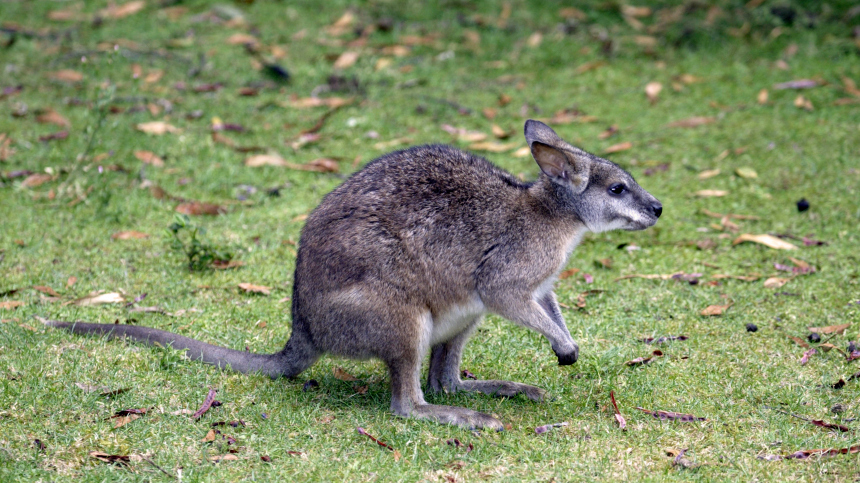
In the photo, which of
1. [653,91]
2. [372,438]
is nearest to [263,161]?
[653,91]

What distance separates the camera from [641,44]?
9117mm

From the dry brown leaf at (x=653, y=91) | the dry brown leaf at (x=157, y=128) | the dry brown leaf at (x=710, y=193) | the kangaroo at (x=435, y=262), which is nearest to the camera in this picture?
the kangaroo at (x=435, y=262)

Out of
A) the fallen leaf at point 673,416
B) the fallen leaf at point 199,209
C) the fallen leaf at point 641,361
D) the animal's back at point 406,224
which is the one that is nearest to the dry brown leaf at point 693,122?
the fallen leaf at point 641,361

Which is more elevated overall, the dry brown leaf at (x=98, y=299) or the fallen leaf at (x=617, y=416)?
the fallen leaf at (x=617, y=416)

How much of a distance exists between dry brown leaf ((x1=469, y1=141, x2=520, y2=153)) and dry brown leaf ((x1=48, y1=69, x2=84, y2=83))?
3.93m

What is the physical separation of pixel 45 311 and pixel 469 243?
2426 millimetres

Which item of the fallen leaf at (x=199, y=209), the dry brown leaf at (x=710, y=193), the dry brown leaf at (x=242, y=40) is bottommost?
the fallen leaf at (x=199, y=209)

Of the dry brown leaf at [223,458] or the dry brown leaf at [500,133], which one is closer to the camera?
the dry brown leaf at [223,458]

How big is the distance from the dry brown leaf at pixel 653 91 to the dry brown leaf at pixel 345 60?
116 inches

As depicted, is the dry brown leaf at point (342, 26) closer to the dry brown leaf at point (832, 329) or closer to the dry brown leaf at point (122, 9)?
the dry brown leaf at point (122, 9)

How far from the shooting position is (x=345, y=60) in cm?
881

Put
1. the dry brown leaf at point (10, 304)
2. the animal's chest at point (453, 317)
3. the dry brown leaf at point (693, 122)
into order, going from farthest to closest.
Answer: the dry brown leaf at point (693, 122) → the dry brown leaf at point (10, 304) → the animal's chest at point (453, 317)

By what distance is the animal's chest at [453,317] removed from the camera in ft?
13.1

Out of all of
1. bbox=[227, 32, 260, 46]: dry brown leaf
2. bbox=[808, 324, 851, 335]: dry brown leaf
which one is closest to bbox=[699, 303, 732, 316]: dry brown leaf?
bbox=[808, 324, 851, 335]: dry brown leaf
